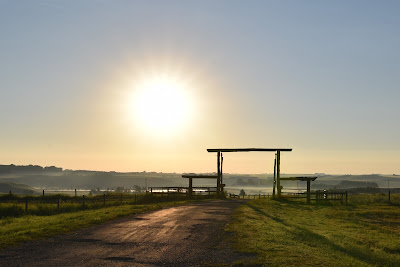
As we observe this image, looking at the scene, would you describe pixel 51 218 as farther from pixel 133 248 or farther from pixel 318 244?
pixel 318 244

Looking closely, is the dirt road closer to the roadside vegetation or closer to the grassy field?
the grassy field

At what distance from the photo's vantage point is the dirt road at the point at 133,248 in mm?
12492

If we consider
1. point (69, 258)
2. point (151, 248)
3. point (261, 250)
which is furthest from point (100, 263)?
point (261, 250)

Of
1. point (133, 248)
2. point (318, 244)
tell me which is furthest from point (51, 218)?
point (318, 244)

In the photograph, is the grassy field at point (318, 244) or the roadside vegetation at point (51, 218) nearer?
the grassy field at point (318, 244)

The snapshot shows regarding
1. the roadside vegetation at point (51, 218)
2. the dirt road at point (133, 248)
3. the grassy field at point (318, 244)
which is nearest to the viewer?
the dirt road at point (133, 248)

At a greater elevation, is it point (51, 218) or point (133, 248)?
point (133, 248)

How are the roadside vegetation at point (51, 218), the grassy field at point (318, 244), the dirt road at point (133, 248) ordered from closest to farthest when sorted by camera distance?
1. the dirt road at point (133, 248)
2. the grassy field at point (318, 244)
3. the roadside vegetation at point (51, 218)

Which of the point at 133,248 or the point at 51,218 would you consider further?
the point at 51,218

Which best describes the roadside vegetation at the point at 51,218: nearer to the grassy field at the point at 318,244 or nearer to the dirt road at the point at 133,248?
the dirt road at the point at 133,248

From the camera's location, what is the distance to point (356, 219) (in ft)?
99.5

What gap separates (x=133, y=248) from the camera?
575 inches

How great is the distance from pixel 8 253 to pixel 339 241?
45.0 feet

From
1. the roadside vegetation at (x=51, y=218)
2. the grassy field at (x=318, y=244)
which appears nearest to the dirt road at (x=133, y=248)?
the grassy field at (x=318, y=244)
